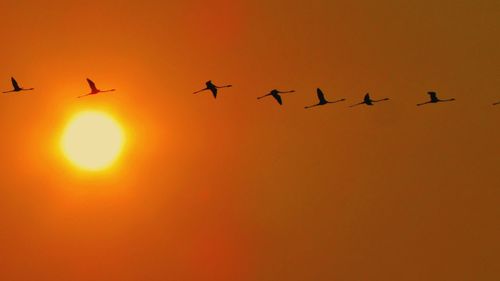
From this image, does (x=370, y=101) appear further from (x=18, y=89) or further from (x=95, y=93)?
(x=18, y=89)

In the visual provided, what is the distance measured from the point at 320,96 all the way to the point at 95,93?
9934 millimetres

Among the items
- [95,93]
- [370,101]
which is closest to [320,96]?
[370,101]

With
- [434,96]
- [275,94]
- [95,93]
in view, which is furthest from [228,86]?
[434,96]

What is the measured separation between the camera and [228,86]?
4978cm

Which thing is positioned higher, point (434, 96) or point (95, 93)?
point (95, 93)

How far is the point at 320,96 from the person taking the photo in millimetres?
49281

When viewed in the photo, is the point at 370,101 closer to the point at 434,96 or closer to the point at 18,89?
the point at 434,96

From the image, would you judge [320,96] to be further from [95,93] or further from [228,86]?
[95,93]

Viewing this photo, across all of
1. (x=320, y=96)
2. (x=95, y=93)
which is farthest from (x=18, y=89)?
(x=320, y=96)

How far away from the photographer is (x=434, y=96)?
49.8 m

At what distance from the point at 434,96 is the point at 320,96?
518cm

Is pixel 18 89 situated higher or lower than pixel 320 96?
higher

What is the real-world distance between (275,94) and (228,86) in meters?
2.85

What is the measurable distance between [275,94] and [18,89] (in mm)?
10961
